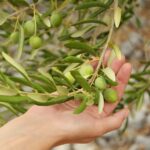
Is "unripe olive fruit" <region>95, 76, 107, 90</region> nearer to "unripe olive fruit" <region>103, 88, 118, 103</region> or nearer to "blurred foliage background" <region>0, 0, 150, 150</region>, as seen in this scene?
"unripe olive fruit" <region>103, 88, 118, 103</region>

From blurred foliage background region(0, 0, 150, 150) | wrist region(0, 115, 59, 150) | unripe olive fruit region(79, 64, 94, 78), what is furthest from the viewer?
blurred foliage background region(0, 0, 150, 150)

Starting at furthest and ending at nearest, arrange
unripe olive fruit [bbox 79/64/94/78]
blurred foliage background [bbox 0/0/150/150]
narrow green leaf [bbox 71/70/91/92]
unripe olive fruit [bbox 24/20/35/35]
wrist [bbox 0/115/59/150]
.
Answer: blurred foliage background [bbox 0/0/150/150] → unripe olive fruit [bbox 24/20/35/35] → wrist [bbox 0/115/59/150] → unripe olive fruit [bbox 79/64/94/78] → narrow green leaf [bbox 71/70/91/92]

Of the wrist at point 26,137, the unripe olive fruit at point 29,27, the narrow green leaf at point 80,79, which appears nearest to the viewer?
the narrow green leaf at point 80,79

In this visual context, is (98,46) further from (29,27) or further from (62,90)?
(62,90)

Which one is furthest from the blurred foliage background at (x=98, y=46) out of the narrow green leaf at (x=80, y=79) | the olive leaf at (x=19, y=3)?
A: the narrow green leaf at (x=80, y=79)

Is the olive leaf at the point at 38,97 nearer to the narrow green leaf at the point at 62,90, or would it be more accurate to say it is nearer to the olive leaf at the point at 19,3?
the narrow green leaf at the point at 62,90

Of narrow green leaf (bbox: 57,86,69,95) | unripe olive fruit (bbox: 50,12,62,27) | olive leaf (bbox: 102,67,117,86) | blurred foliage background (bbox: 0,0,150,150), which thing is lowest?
blurred foliage background (bbox: 0,0,150,150)

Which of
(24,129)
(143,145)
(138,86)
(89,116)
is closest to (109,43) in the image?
(89,116)

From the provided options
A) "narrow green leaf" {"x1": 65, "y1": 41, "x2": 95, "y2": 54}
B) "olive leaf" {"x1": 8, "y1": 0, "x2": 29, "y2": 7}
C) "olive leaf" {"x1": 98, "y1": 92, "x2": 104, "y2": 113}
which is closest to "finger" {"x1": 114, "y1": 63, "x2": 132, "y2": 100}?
"narrow green leaf" {"x1": 65, "y1": 41, "x2": 95, "y2": 54}

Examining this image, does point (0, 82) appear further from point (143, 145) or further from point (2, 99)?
point (143, 145)

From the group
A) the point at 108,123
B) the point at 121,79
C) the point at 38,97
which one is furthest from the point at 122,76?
the point at 38,97

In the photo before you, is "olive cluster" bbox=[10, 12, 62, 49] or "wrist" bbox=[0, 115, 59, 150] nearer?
"wrist" bbox=[0, 115, 59, 150]
